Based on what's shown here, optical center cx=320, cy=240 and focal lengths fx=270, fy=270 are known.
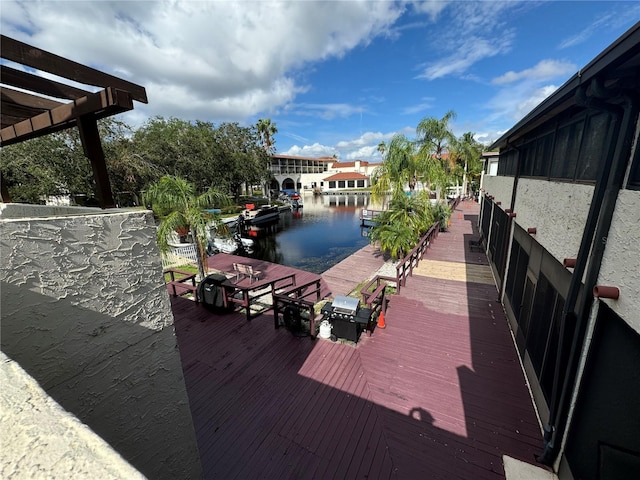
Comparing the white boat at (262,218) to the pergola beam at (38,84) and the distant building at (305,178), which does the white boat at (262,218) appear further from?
the distant building at (305,178)

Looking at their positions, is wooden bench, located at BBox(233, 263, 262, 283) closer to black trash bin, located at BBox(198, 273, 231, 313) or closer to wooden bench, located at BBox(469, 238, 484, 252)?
black trash bin, located at BBox(198, 273, 231, 313)

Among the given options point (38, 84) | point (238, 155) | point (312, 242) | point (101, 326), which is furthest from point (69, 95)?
point (238, 155)

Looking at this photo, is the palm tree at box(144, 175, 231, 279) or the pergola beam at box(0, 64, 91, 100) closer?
the pergola beam at box(0, 64, 91, 100)

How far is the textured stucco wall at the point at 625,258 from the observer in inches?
87.0

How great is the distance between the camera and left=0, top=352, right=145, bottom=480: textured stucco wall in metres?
0.77

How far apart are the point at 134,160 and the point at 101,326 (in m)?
25.6

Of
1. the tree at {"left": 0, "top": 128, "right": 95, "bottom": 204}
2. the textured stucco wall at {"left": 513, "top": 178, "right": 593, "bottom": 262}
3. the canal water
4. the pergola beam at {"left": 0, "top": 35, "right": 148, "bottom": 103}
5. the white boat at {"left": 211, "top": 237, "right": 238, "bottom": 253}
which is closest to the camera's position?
the pergola beam at {"left": 0, "top": 35, "right": 148, "bottom": 103}

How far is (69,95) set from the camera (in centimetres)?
197

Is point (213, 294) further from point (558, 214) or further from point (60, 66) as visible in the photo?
point (558, 214)

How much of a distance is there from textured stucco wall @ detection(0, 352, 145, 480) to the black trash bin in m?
6.53

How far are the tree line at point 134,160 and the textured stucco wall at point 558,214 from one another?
52.0 feet

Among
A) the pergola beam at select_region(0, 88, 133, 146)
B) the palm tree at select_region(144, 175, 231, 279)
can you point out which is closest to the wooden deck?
the palm tree at select_region(144, 175, 231, 279)

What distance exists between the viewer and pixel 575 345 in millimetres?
3055

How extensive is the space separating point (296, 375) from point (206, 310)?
3.71 m
